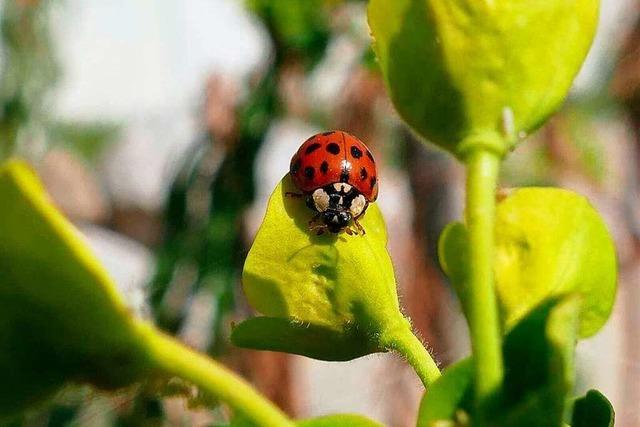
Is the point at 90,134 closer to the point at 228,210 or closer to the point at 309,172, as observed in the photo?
the point at 228,210

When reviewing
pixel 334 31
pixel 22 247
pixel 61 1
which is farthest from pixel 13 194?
pixel 61 1

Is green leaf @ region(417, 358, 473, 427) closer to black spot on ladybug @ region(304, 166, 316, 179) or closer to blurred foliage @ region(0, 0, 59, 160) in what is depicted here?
black spot on ladybug @ region(304, 166, 316, 179)

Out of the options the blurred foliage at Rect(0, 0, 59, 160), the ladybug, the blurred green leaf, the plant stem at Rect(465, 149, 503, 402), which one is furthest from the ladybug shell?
the blurred green leaf

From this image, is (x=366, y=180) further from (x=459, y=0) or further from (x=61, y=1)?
(x=61, y=1)

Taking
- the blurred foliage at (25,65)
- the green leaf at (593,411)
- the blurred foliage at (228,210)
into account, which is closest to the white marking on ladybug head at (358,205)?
the green leaf at (593,411)

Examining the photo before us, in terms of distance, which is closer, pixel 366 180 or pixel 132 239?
pixel 366 180

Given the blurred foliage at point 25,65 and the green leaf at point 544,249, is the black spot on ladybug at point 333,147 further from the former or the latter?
the blurred foliage at point 25,65

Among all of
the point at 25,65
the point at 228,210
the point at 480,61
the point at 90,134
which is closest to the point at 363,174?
the point at 480,61
